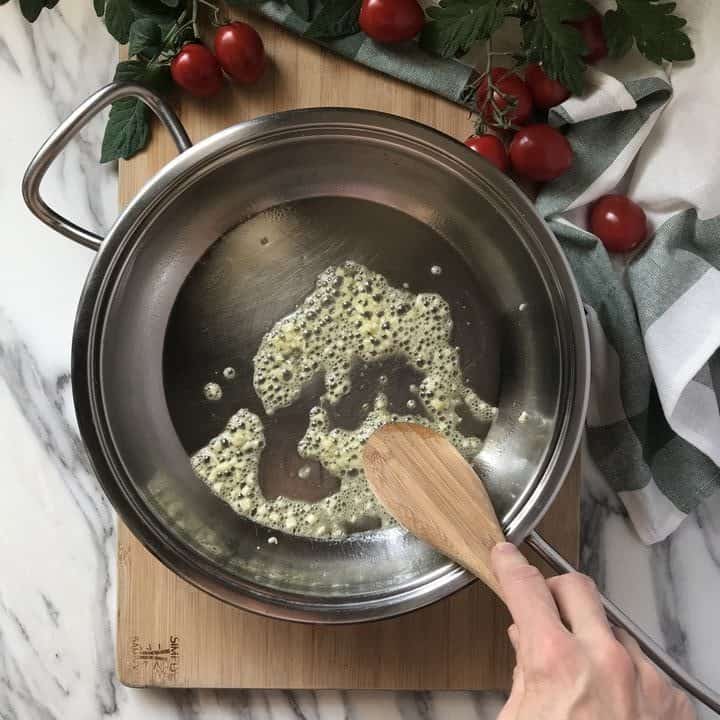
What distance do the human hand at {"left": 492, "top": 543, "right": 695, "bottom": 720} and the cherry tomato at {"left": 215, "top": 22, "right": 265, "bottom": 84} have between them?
0.54 meters

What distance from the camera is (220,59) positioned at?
2.77ft

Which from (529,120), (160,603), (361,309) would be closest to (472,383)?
(361,309)

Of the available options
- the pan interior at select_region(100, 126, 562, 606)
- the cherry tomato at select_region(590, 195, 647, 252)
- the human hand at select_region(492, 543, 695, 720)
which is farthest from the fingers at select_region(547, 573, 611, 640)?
the cherry tomato at select_region(590, 195, 647, 252)

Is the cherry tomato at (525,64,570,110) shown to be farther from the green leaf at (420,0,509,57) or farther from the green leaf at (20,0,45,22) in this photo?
the green leaf at (20,0,45,22)

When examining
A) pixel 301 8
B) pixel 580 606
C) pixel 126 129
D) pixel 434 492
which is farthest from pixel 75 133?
pixel 580 606

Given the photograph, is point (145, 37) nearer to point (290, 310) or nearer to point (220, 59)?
point (220, 59)

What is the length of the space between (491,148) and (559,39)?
4.5 inches

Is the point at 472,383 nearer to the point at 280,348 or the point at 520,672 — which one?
the point at 280,348

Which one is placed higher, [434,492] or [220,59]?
[220,59]

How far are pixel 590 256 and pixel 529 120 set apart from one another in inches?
5.9

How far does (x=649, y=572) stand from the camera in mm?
926

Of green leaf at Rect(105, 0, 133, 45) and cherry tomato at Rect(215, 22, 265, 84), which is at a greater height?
green leaf at Rect(105, 0, 133, 45)

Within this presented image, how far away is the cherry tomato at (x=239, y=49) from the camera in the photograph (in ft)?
2.74

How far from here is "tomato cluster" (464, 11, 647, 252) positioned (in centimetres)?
84
